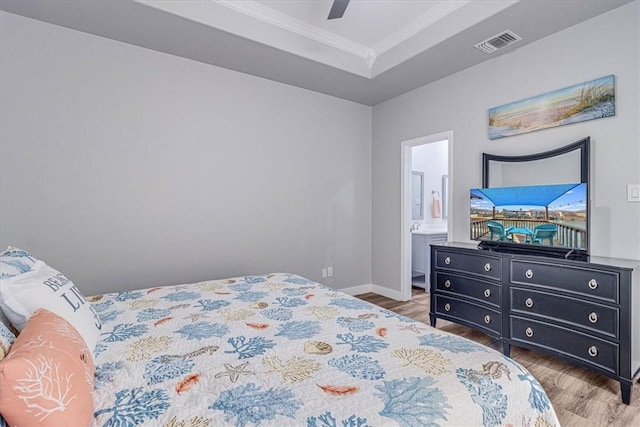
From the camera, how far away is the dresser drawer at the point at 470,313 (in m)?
2.63

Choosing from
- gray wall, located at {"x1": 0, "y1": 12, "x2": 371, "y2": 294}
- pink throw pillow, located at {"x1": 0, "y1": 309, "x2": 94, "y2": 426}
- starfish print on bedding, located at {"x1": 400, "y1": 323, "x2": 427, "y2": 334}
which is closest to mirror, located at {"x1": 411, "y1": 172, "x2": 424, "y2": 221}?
gray wall, located at {"x1": 0, "y1": 12, "x2": 371, "y2": 294}

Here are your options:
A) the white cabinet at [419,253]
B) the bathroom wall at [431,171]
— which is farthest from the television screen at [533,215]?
the bathroom wall at [431,171]

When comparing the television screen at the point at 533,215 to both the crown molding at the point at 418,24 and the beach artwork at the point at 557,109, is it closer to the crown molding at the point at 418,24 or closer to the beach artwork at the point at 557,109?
the beach artwork at the point at 557,109

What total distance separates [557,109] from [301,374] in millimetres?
2916

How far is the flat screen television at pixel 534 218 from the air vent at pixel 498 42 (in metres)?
1.25

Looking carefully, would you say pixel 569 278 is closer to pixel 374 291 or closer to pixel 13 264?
pixel 374 291

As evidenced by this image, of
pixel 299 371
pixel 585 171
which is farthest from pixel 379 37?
pixel 299 371

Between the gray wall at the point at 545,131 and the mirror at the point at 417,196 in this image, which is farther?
the mirror at the point at 417,196

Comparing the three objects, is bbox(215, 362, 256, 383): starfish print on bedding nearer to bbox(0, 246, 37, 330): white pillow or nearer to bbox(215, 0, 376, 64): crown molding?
bbox(0, 246, 37, 330): white pillow

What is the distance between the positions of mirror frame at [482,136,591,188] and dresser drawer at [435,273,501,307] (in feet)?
3.12

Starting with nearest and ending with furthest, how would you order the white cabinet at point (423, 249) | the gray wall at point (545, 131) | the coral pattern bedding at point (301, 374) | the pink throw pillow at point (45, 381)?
the pink throw pillow at point (45, 381) → the coral pattern bedding at point (301, 374) → the gray wall at point (545, 131) → the white cabinet at point (423, 249)

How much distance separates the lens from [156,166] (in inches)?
118

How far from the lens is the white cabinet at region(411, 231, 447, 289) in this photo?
464cm

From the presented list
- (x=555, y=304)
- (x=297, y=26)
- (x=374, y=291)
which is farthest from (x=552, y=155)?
(x=374, y=291)
